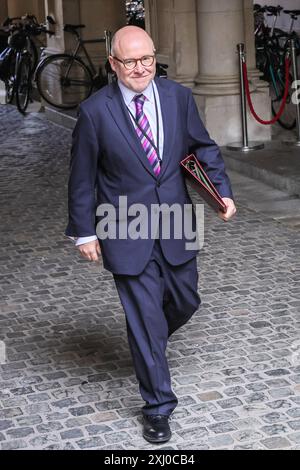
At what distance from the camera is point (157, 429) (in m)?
4.97

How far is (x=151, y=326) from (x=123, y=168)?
696 mm

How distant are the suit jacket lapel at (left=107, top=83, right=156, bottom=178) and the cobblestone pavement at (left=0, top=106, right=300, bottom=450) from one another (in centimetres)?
119

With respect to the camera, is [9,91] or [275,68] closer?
[275,68]

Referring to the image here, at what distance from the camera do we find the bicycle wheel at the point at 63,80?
16.0 meters

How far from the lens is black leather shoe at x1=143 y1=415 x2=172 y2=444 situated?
4.95m

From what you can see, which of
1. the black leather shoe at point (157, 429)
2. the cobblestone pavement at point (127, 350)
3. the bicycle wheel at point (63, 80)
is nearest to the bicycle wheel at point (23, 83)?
the bicycle wheel at point (63, 80)

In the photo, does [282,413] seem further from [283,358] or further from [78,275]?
[78,275]

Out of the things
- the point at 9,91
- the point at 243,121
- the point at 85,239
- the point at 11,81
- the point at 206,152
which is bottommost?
the point at 9,91

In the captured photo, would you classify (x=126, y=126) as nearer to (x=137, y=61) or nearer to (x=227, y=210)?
(x=137, y=61)

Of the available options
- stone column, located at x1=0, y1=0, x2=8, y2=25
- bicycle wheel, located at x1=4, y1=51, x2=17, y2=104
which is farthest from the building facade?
stone column, located at x1=0, y1=0, x2=8, y2=25

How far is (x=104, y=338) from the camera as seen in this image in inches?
253

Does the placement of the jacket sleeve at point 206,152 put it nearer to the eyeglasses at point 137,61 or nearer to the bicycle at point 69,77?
the eyeglasses at point 137,61

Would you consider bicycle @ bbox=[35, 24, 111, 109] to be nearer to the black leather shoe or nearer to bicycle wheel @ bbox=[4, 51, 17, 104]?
bicycle wheel @ bbox=[4, 51, 17, 104]

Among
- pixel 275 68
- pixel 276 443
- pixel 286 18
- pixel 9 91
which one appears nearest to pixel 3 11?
pixel 286 18
